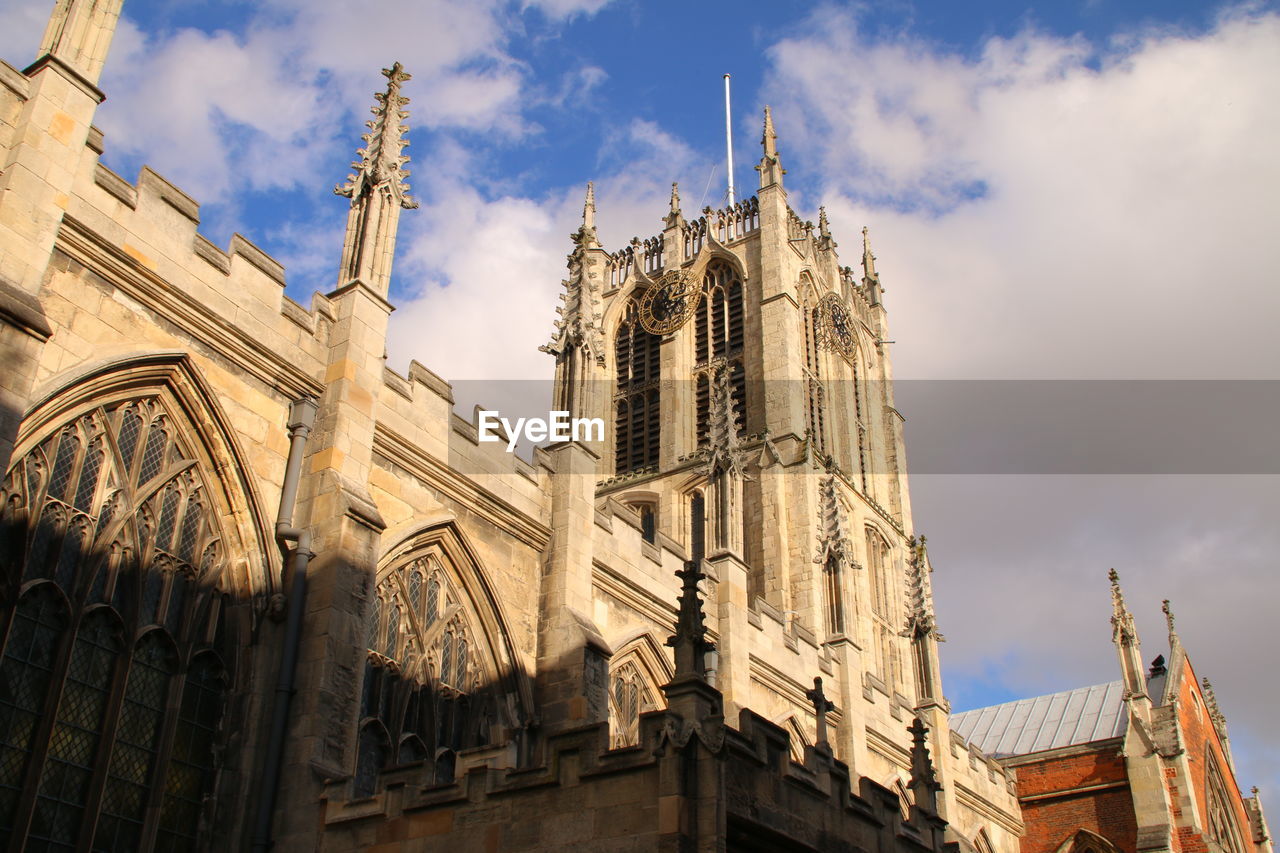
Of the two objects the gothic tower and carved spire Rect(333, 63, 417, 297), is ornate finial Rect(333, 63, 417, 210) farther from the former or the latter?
the gothic tower

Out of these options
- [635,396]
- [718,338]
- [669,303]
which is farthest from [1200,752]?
[669,303]

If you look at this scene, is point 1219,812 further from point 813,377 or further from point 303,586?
point 303,586

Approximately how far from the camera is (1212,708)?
124 ft

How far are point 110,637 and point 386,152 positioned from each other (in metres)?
7.50

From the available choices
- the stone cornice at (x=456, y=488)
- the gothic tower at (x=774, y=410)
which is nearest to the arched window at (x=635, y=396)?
the gothic tower at (x=774, y=410)

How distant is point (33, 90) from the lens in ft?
41.3

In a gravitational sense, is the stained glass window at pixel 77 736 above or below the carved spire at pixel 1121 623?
below

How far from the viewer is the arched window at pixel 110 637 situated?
1141cm

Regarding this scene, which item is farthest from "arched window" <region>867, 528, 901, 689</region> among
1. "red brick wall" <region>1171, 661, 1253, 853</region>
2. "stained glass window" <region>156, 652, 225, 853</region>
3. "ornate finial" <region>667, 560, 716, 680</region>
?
"stained glass window" <region>156, 652, 225, 853</region>

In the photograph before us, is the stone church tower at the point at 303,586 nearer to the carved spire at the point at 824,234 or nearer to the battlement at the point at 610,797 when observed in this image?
the battlement at the point at 610,797

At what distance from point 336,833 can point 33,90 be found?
26.1ft

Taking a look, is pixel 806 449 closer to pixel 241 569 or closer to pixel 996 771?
pixel 996 771

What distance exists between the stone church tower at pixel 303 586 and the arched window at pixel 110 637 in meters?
0.03

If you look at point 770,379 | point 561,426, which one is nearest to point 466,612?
point 561,426
